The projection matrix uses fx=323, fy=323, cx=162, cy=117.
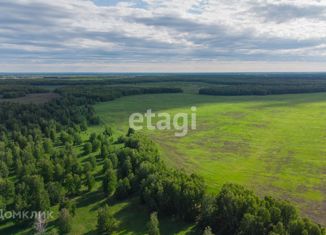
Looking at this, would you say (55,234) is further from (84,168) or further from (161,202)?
(84,168)

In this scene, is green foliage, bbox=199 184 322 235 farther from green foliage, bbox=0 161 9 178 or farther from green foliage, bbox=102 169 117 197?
green foliage, bbox=0 161 9 178

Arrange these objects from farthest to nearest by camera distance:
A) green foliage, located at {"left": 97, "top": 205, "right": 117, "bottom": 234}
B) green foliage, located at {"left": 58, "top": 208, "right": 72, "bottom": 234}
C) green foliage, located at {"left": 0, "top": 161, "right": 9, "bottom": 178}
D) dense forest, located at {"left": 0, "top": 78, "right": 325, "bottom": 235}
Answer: green foliage, located at {"left": 0, "top": 161, "right": 9, "bottom": 178} < green foliage, located at {"left": 58, "top": 208, "right": 72, "bottom": 234} < green foliage, located at {"left": 97, "top": 205, "right": 117, "bottom": 234} < dense forest, located at {"left": 0, "top": 78, "right": 325, "bottom": 235}

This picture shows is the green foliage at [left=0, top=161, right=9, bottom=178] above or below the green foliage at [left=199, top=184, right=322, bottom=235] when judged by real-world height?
below

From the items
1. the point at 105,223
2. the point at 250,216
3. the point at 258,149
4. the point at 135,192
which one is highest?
the point at 250,216

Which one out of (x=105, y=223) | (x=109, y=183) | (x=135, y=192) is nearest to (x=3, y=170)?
(x=109, y=183)

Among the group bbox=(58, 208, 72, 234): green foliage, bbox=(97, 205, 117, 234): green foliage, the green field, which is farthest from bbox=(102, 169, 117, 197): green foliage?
the green field

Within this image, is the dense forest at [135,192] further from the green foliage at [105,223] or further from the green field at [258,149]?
the green field at [258,149]

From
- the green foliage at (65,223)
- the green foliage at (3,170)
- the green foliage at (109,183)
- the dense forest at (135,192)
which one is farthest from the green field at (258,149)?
the green foliage at (3,170)

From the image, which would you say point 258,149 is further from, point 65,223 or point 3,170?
point 3,170

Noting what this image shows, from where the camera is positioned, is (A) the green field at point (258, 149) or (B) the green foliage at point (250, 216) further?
(A) the green field at point (258, 149)
